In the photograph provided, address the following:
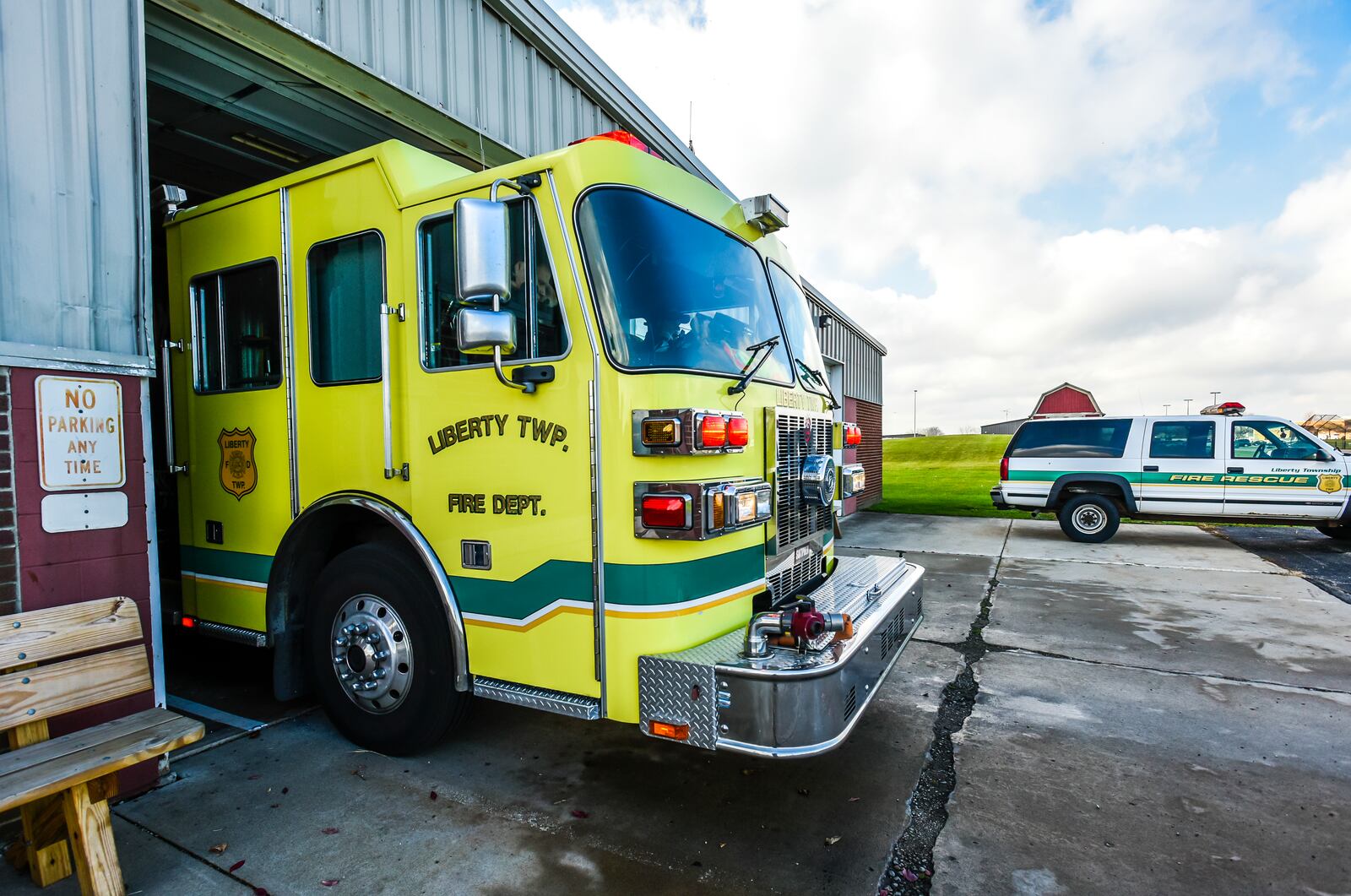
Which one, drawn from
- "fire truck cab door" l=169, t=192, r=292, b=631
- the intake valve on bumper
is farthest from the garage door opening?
the intake valve on bumper

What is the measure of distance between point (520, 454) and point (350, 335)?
48.9 inches

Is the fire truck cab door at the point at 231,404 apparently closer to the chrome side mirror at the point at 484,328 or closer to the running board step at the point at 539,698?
the running board step at the point at 539,698

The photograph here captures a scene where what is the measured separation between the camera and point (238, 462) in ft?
12.5

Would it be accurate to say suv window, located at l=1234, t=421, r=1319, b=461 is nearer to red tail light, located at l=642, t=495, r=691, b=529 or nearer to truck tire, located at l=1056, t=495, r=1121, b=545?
truck tire, located at l=1056, t=495, r=1121, b=545

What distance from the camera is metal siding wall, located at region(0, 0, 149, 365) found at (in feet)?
9.09

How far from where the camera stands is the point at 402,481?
3172mm

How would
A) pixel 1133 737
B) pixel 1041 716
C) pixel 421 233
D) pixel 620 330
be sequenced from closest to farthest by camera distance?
pixel 620 330, pixel 421 233, pixel 1133 737, pixel 1041 716

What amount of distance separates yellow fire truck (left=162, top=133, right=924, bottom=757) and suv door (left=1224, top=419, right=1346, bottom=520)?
28.4 feet

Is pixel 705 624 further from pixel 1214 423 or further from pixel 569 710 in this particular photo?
pixel 1214 423

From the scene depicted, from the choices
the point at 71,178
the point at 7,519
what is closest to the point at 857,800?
the point at 7,519

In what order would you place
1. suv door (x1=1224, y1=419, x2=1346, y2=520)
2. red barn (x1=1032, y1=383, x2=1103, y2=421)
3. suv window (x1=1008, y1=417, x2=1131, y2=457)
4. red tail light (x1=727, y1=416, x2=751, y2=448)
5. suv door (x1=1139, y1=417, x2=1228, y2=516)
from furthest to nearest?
Result: 1. red barn (x1=1032, y1=383, x2=1103, y2=421)
2. suv window (x1=1008, y1=417, x2=1131, y2=457)
3. suv door (x1=1139, y1=417, x2=1228, y2=516)
4. suv door (x1=1224, y1=419, x2=1346, y2=520)
5. red tail light (x1=727, y1=416, x2=751, y2=448)

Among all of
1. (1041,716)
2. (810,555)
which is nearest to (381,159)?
(810,555)

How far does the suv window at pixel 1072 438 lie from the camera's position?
1040 cm

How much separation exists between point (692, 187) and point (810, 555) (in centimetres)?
193
